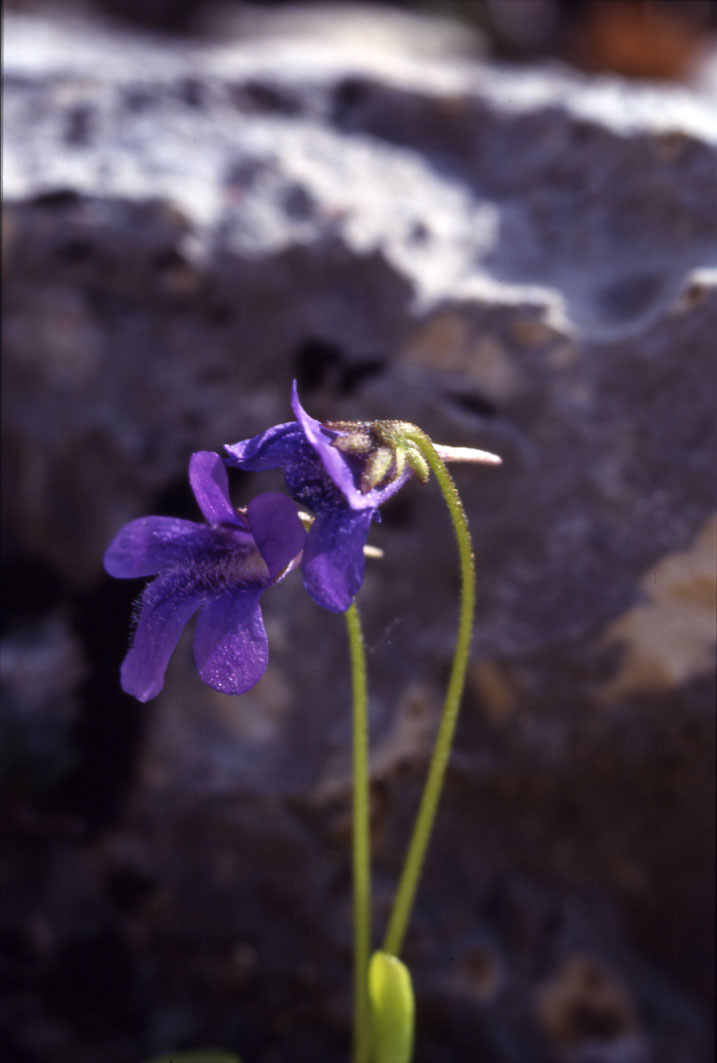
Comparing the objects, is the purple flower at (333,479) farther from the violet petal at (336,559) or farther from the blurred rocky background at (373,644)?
the blurred rocky background at (373,644)

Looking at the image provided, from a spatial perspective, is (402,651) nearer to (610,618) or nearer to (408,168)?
(610,618)

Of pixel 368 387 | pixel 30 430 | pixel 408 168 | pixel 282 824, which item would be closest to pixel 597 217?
pixel 408 168

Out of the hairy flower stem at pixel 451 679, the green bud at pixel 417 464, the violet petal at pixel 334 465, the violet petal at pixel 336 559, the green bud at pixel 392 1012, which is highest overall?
the violet petal at pixel 334 465

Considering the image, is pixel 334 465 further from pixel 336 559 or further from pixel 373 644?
pixel 373 644

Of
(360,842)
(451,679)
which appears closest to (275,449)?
(451,679)

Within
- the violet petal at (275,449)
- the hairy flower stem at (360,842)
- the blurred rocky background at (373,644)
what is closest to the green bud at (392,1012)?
the hairy flower stem at (360,842)

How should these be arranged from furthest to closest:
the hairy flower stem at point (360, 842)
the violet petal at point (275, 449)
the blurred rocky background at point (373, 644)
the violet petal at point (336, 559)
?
the blurred rocky background at point (373, 644) → the hairy flower stem at point (360, 842) → the violet petal at point (275, 449) → the violet petal at point (336, 559)

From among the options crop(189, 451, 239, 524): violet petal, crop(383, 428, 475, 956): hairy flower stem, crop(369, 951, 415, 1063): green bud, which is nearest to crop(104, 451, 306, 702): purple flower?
crop(189, 451, 239, 524): violet petal
